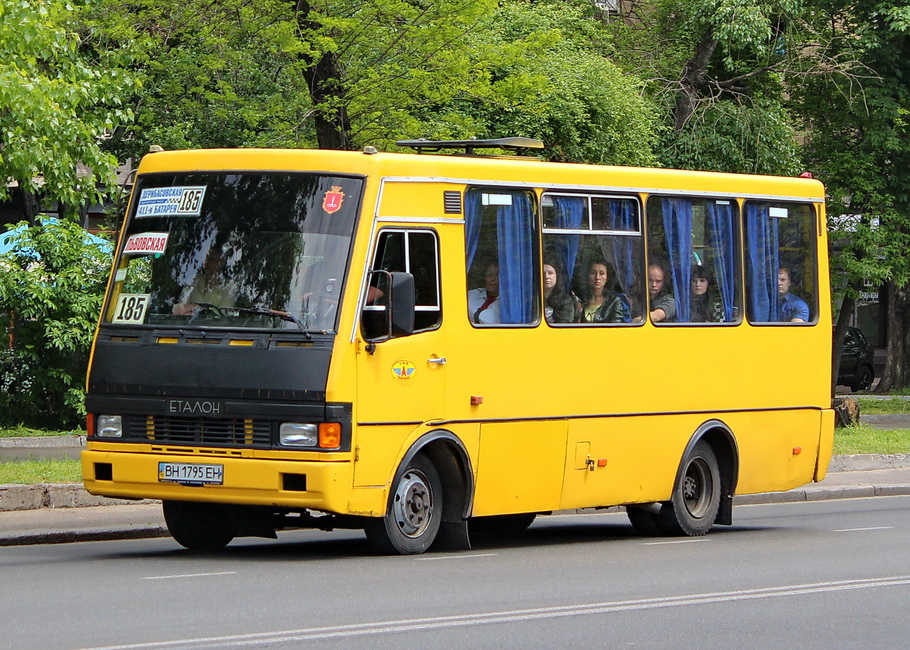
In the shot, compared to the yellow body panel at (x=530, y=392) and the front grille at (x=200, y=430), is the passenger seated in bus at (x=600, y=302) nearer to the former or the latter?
the yellow body panel at (x=530, y=392)

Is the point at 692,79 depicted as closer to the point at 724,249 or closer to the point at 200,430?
the point at 724,249

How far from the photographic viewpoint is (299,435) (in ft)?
36.7

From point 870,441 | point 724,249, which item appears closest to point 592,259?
point 724,249

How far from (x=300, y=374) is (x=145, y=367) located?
1193 mm

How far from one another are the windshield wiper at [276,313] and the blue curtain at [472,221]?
161 centimetres

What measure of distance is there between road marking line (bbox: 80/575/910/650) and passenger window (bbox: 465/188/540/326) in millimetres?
3221

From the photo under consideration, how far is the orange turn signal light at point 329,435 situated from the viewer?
11148 millimetres

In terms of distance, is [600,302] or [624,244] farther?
[624,244]

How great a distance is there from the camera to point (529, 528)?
1587 centimetres

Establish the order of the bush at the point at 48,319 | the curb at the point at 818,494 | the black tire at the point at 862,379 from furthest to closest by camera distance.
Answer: the black tire at the point at 862,379
the bush at the point at 48,319
the curb at the point at 818,494

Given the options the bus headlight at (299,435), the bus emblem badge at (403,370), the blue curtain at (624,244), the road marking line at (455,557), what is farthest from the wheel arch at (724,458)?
the bus headlight at (299,435)

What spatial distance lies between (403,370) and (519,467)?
1.57 m

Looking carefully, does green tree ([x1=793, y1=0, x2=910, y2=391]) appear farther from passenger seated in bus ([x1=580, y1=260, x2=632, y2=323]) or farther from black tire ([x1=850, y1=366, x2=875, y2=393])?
passenger seated in bus ([x1=580, y1=260, x2=632, y2=323])

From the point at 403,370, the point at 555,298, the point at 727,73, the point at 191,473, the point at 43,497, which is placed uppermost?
the point at 727,73
